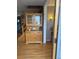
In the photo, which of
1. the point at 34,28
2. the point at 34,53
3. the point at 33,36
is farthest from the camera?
the point at 34,28

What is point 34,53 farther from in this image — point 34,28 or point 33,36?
point 34,28

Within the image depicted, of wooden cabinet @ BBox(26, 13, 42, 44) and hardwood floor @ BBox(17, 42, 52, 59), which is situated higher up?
wooden cabinet @ BBox(26, 13, 42, 44)

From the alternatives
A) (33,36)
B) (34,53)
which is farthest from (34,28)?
(34,53)

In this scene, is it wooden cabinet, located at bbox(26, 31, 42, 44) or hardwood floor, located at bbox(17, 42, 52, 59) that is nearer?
hardwood floor, located at bbox(17, 42, 52, 59)

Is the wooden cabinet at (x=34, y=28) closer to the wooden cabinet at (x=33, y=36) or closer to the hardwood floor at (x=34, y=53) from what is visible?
the wooden cabinet at (x=33, y=36)

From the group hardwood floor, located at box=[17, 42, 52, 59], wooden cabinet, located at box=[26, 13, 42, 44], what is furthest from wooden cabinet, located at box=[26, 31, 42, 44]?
hardwood floor, located at box=[17, 42, 52, 59]

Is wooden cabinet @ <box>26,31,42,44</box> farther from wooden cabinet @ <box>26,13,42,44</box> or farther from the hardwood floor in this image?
the hardwood floor
